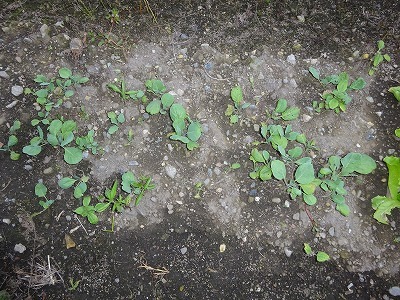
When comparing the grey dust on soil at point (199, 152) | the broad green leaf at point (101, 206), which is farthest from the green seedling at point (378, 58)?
the broad green leaf at point (101, 206)

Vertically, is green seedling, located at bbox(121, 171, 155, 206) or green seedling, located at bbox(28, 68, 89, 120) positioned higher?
green seedling, located at bbox(28, 68, 89, 120)

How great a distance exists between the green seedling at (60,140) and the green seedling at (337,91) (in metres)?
1.69

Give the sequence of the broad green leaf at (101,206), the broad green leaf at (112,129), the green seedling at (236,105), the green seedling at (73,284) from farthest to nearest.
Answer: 1. the green seedling at (236,105)
2. the broad green leaf at (112,129)
3. the broad green leaf at (101,206)
4. the green seedling at (73,284)

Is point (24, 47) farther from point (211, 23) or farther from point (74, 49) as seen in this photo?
point (211, 23)

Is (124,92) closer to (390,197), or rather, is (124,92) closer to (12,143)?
(12,143)

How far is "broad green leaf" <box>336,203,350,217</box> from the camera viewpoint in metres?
2.12

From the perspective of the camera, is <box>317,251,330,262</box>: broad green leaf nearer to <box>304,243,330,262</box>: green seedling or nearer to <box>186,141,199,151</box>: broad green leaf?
<box>304,243,330,262</box>: green seedling

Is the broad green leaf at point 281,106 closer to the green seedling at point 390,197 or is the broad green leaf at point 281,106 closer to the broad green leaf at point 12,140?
the green seedling at point 390,197

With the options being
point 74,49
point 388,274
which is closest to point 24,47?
point 74,49

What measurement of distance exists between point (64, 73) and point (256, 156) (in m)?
1.48

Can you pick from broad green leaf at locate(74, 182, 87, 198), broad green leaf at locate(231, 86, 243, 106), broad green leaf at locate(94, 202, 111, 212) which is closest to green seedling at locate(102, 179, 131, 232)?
broad green leaf at locate(94, 202, 111, 212)

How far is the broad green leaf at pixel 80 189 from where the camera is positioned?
6.94 ft

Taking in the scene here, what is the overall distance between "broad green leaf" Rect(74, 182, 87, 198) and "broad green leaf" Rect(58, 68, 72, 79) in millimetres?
799

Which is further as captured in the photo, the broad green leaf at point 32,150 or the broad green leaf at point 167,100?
the broad green leaf at point 167,100
